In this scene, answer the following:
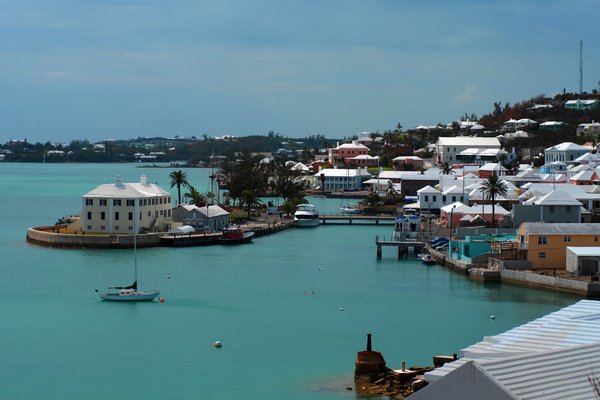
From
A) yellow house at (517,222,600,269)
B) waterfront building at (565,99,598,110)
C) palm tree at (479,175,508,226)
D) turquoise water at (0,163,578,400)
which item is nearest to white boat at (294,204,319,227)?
palm tree at (479,175,508,226)

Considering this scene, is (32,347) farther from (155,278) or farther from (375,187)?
(375,187)

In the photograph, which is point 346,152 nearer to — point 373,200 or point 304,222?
point 373,200

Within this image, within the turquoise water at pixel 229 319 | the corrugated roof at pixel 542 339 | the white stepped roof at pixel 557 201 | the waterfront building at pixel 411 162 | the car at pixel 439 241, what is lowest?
the turquoise water at pixel 229 319

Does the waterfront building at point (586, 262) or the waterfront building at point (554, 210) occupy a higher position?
the waterfront building at point (554, 210)

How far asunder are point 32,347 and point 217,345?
4533 millimetres

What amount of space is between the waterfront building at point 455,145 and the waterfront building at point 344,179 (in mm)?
8227

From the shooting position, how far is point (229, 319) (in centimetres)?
3097

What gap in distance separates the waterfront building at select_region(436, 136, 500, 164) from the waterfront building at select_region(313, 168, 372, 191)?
8.23m

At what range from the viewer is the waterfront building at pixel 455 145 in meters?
102

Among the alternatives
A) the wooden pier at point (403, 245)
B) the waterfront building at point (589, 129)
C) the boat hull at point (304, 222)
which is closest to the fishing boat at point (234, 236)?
the wooden pier at point (403, 245)

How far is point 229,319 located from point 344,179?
67.3 metres

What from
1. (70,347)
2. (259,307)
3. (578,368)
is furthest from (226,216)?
(578,368)

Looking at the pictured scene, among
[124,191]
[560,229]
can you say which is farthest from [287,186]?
[560,229]

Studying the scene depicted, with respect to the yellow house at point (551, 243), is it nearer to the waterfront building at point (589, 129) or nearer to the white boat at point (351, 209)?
the white boat at point (351, 209)
